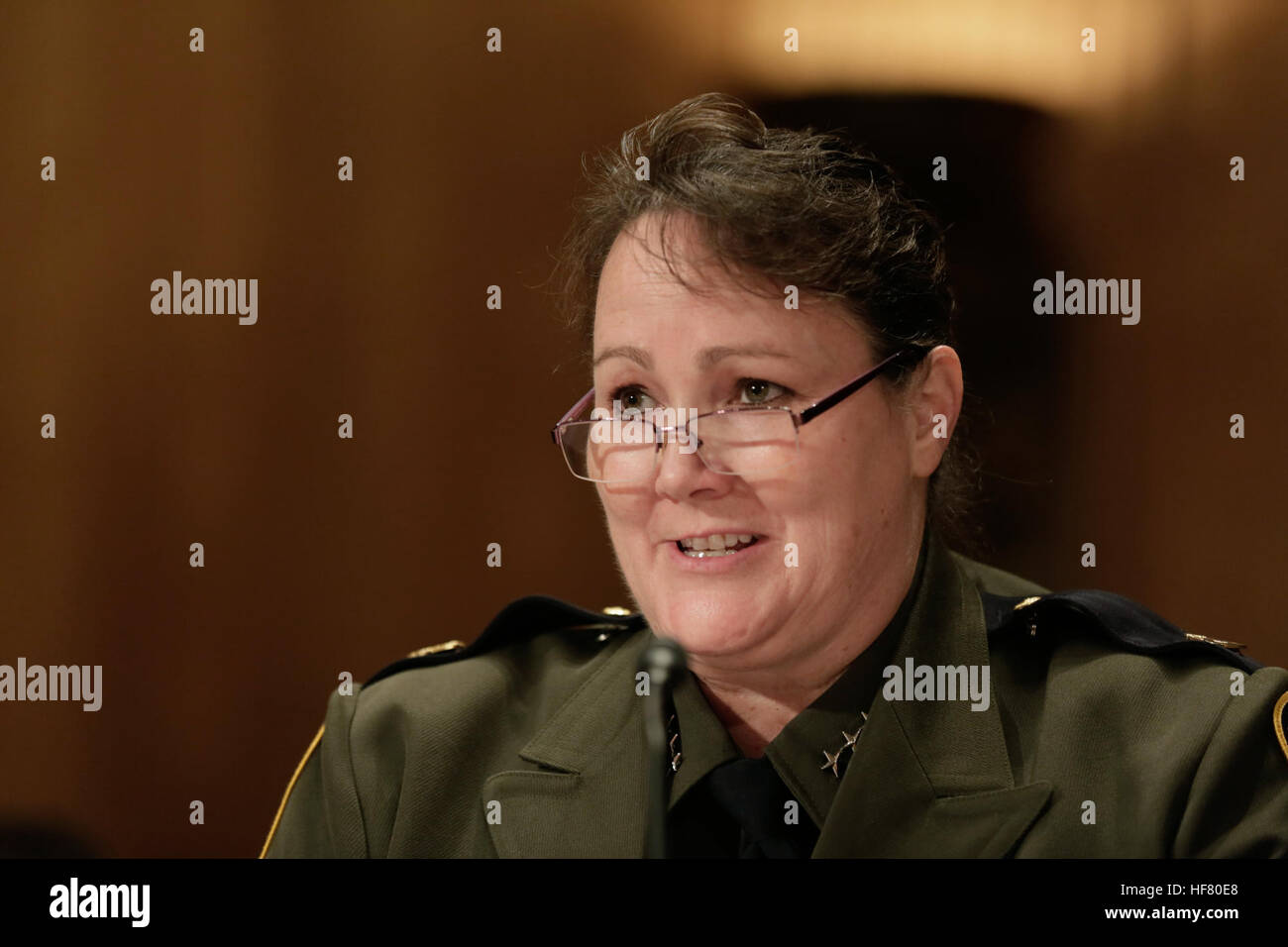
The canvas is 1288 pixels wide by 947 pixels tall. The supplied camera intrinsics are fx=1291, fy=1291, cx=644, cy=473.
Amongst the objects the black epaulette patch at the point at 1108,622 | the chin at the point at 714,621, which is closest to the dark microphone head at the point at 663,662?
the chin at the point at 714,621

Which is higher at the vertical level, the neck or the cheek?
the cheek

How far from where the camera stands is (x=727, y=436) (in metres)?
1.36

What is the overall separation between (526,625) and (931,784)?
0.58 metres

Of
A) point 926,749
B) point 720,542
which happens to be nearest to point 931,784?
point 926,749

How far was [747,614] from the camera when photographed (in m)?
1.36

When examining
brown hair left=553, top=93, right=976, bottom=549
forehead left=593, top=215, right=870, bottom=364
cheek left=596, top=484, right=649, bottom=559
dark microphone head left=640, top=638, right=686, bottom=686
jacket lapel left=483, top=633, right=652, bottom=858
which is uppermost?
brown hair left=553, top=93, right=976, bottom=549

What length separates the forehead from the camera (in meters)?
1.36

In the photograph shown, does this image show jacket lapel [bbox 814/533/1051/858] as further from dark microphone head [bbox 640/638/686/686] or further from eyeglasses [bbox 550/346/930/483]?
dark microphone head [bbox 640/638/686/686]

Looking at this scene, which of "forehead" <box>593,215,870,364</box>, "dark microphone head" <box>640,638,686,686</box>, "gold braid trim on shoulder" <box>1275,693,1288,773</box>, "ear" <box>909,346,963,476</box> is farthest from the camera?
"ear" <box>909,346,963,476</box>

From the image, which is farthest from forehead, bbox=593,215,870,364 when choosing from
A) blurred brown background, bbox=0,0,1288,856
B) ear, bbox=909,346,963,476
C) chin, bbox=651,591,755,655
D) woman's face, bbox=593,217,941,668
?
blurred brown background, bbox=0,0,1288,856

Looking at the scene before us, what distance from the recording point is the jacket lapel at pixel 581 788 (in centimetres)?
142

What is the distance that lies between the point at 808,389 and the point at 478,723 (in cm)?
57

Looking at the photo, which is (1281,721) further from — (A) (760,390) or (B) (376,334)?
(B) (376,334)
